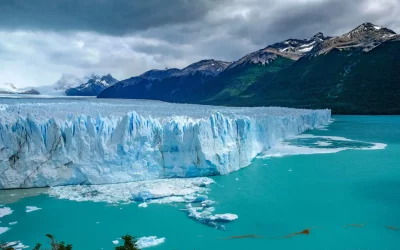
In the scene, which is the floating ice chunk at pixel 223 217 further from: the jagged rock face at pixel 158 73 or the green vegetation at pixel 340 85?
the jagged rock face at pixel 158 73

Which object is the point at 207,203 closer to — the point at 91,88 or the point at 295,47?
the point at 295,47

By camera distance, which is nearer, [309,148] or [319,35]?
[309,148]

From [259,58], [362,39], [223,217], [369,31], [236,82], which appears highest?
[369,31]

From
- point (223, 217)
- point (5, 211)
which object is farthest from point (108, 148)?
point (223, 217)

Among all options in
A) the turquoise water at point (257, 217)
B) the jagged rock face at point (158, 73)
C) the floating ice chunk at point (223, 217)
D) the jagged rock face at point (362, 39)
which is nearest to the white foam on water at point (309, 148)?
the turquoise water at point (257, 217)

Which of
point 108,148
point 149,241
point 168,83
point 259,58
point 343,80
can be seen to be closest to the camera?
point 149,241

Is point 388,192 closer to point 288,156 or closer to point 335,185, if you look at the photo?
point 335,185

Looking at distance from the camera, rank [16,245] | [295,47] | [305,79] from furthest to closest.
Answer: [295,47] < [305,79] < [16,245]

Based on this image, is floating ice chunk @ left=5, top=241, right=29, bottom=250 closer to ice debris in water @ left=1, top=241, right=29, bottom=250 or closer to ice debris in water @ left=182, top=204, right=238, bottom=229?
ice debris in water @ left=1, top=241, right=29, bottom=250
